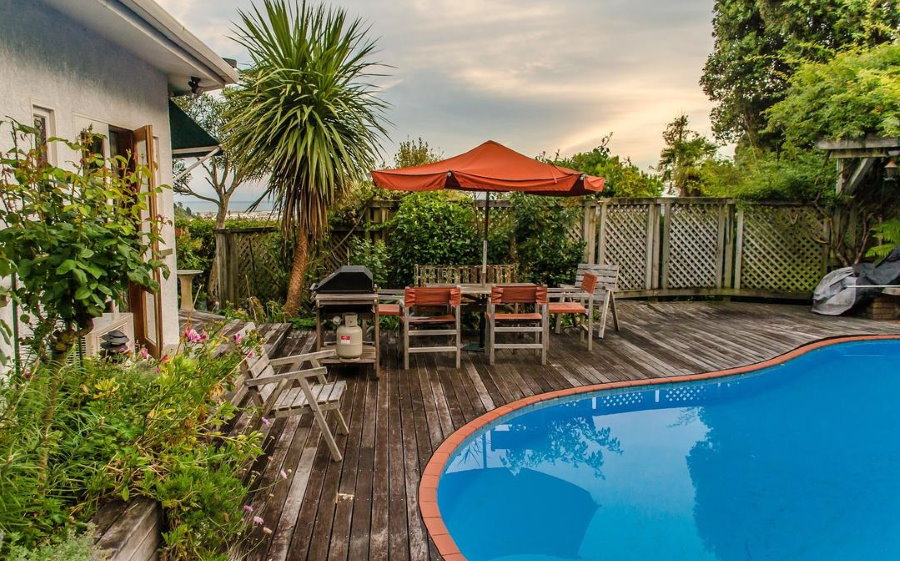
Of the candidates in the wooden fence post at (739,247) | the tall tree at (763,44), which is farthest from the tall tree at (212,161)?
the tall tree at (763,44)

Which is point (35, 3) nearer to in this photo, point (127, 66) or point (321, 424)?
point (127, 66)

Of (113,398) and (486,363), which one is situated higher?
(113,398)

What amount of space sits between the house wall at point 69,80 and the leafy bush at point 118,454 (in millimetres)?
832

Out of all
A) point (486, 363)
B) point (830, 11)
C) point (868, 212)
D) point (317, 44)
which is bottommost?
point (486, 363)

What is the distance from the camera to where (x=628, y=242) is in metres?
9.94

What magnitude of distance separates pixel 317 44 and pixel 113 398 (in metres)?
5.68

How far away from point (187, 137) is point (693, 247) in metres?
8.20

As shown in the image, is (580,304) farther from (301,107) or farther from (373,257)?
(301,107)

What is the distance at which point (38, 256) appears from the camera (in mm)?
2340

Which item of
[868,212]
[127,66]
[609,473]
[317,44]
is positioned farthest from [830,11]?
[127,66]

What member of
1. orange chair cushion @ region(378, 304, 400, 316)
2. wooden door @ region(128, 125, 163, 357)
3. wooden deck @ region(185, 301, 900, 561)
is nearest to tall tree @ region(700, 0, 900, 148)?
wooden deck @ region(185, 301, 900, 561)

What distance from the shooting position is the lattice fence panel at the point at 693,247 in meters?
10.1

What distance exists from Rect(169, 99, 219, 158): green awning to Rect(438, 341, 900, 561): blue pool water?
434 cm

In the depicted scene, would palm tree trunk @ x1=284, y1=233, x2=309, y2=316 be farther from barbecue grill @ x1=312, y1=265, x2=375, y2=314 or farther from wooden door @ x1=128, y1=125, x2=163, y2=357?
wooden door @ x1=128, y1=125, x2=163, y2=357
